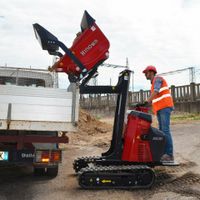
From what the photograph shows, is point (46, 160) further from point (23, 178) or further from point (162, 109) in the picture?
point (162, 109)

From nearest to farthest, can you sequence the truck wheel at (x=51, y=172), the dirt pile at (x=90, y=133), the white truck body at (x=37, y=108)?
the white truck body at (x=37, y=108) → the truck wheel at (x=51, y=172) → the dirt pile at (x=90, y=133)

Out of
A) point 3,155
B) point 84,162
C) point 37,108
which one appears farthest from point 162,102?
point 3,155

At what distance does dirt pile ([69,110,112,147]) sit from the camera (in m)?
13.8

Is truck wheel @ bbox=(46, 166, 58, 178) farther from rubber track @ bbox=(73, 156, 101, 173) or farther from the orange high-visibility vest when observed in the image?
the orange high-visibility vest

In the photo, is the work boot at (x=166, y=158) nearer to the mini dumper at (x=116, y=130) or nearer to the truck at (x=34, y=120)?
the mini dumper at (x=116, y=130)

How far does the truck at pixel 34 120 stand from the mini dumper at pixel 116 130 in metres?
0.70

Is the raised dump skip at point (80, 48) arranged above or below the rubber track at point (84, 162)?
above

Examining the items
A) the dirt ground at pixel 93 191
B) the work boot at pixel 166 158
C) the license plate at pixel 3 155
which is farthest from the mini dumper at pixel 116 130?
the license plate at pixel 3 155

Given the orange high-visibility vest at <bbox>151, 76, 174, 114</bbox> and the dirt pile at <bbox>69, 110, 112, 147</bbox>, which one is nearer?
the orange high-visibility vest at <bbox>151, 76, 174, 114</bbox>

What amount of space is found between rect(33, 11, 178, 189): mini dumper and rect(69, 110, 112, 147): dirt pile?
585 cm

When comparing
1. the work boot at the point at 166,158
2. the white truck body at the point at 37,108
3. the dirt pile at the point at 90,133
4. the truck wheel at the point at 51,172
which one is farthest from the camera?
the dirt pile at the point at 90,133

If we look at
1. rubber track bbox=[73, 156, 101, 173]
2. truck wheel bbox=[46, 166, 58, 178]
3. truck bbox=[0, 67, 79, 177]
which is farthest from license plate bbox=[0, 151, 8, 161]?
rubber track bbox=[73, 156, 101, 173]

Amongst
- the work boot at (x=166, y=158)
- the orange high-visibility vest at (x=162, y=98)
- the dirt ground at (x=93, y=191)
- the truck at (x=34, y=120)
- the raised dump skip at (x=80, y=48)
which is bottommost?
the dirt ground at (x=93, y=191)

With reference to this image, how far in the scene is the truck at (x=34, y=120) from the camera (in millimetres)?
5680
